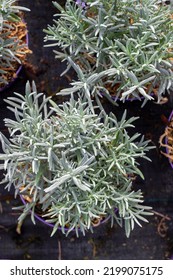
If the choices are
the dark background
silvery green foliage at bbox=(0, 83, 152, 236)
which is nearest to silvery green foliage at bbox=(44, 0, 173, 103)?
silvery green foliage at bbox=(0, 83, 152, 236)

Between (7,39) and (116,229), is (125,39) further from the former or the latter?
(116,229)

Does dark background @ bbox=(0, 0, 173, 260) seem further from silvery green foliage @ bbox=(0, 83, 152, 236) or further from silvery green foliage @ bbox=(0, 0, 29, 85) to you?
silvery green foliage @ bbox=(0, 83, 152, 236)

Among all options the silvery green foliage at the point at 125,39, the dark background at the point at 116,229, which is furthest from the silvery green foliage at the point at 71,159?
the dark background at the point at 116,229

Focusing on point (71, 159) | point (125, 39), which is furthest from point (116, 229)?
point (125, 39)
